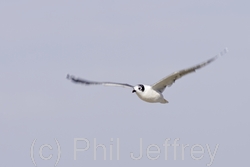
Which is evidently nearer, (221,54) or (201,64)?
(221,54)

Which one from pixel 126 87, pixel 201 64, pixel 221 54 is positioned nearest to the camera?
pixel 221 54

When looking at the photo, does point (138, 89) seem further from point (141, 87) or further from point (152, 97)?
point (152, 97)

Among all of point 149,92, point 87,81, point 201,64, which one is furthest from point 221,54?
point 87,81

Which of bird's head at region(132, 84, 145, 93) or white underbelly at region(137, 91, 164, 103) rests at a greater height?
bird's head at region(132, 84, 145, 93)

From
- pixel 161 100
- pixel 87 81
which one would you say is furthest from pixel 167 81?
pixel 87 81

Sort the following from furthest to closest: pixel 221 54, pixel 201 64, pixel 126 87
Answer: pixel 126 87, pixel 201 64, pixel 221 54

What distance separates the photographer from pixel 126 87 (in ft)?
115

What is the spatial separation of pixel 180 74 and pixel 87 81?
4.24 m

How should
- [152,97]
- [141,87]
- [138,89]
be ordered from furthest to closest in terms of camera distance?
[152,97] < [141,87] < [138,89]

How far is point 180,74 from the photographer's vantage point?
111 ft

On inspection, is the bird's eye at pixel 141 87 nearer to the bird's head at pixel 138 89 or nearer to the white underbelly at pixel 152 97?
the bird's head at pixel 138 89

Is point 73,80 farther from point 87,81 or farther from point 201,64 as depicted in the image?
point 201,64

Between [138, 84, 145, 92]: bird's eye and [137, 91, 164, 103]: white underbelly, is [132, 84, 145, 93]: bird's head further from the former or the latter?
[137, 91, 164, 103]: white underbelly

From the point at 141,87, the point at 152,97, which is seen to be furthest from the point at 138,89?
the point at 152,97
